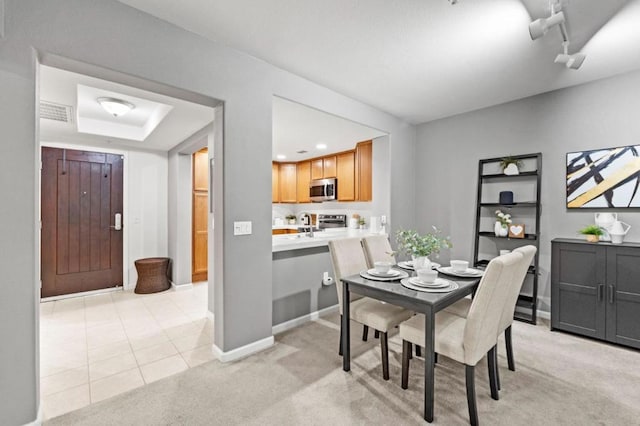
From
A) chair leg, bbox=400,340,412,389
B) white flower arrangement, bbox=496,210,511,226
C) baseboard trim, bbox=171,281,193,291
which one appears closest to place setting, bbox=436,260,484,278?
chair leg, bbox=400,340,412,389

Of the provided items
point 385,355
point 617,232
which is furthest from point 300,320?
point 617,232

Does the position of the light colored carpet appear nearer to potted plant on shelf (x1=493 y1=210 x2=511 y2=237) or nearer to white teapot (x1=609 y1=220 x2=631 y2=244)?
white teapot (x1=609 y1=220 x2=631 y2=244)

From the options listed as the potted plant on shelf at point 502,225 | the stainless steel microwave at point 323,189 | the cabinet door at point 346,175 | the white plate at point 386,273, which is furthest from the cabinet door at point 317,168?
the white plate at point 386,273

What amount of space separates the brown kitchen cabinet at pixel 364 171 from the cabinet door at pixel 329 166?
64 centimetres

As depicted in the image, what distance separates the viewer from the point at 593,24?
2010mm

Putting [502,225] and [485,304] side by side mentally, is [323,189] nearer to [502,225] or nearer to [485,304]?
[502,225]

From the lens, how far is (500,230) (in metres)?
3.41

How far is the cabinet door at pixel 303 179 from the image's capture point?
19.2ft

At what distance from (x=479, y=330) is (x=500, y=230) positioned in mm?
2274

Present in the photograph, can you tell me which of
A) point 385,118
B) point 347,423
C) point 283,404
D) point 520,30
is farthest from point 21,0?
point 385,118

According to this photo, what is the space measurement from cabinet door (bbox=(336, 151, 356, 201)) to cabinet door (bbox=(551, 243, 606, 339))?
9.13ft

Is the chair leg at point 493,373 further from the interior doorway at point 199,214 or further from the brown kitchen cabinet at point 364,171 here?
the interior doorway at point 199,214

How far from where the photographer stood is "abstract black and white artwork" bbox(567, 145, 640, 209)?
2705mm

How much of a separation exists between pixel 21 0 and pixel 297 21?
154 centimetres
